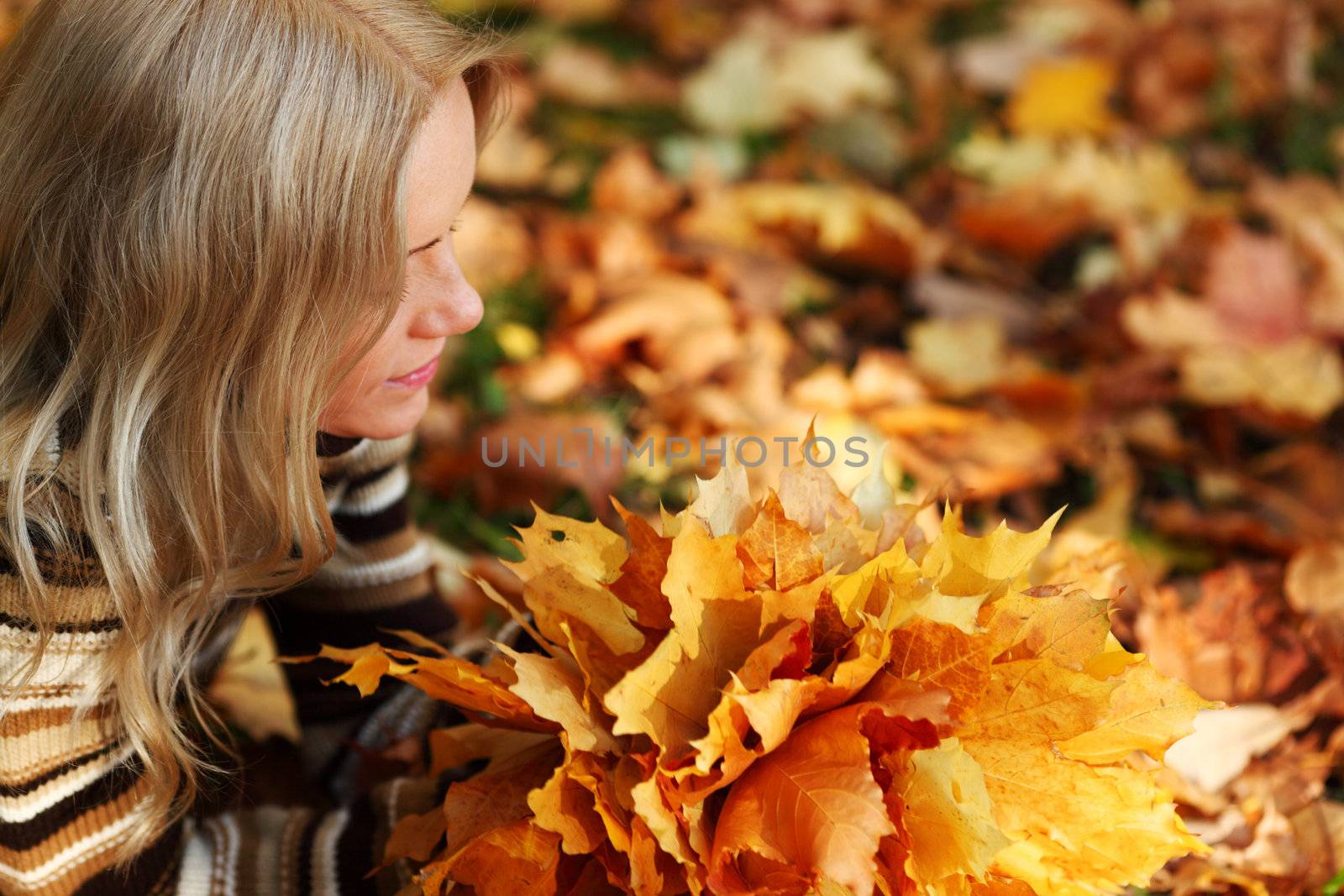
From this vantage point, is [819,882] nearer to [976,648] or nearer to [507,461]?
[976,648]

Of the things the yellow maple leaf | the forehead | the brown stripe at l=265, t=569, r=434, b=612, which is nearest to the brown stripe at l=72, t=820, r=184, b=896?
the brown stripe at l=265, t=569, r=434, b=612

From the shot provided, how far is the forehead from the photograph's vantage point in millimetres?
792

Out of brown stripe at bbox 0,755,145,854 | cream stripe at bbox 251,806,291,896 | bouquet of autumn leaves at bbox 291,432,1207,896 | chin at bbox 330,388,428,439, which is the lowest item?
cream stripe at bbox 251,806,291,896

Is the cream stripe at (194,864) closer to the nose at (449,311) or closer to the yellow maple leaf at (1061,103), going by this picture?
the nose at (449,311)

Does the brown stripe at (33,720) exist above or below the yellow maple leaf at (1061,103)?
above

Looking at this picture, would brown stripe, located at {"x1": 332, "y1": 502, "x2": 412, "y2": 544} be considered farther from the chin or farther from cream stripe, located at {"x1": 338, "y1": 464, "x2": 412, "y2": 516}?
the chin

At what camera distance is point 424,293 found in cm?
83

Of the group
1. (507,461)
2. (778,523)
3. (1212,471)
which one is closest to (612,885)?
(778,523)

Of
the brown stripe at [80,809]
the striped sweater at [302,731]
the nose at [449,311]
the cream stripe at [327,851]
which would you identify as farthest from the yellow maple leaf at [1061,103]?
the brown stripe at [80,809]

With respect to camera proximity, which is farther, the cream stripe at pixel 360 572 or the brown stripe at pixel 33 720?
the cream stripe at pixel 360 572

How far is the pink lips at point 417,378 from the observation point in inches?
34.5

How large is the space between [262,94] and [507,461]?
0.70m

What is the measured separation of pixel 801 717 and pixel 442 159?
43 cm

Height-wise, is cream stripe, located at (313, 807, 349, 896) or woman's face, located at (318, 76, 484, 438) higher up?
woman's face, located at (318, 76, 484, 438)
